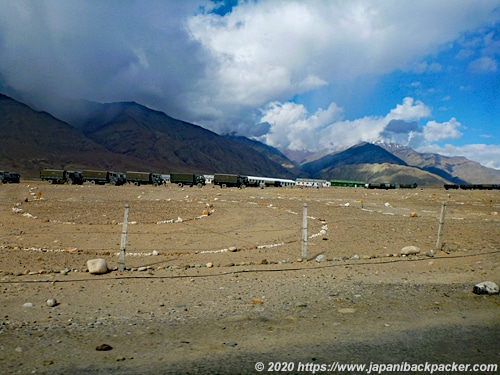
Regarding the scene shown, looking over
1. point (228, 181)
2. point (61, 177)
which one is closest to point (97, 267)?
point (61, 177)

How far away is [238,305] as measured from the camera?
7605 mm

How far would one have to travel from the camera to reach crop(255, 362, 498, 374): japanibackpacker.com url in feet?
16.1

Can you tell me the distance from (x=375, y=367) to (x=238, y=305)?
3232 mm

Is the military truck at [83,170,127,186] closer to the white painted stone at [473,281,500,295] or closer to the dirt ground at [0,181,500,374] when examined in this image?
the dirt ground at [0,181,500,374]

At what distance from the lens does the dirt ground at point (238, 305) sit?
5.27 m

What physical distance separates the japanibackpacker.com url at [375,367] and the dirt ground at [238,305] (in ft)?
0.13

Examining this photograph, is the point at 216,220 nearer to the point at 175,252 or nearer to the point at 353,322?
the point at 175,252

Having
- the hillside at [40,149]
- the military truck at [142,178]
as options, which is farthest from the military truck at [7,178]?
the hillside at [40,149]

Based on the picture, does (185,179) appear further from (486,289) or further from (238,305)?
(486,289)

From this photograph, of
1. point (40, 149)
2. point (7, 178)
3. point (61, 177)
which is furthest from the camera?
point (40, 149)

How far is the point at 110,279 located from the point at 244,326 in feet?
15.0

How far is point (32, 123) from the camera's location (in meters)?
195

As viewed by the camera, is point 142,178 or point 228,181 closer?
point 142,178

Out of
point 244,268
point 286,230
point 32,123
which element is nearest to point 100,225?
point 286,230
